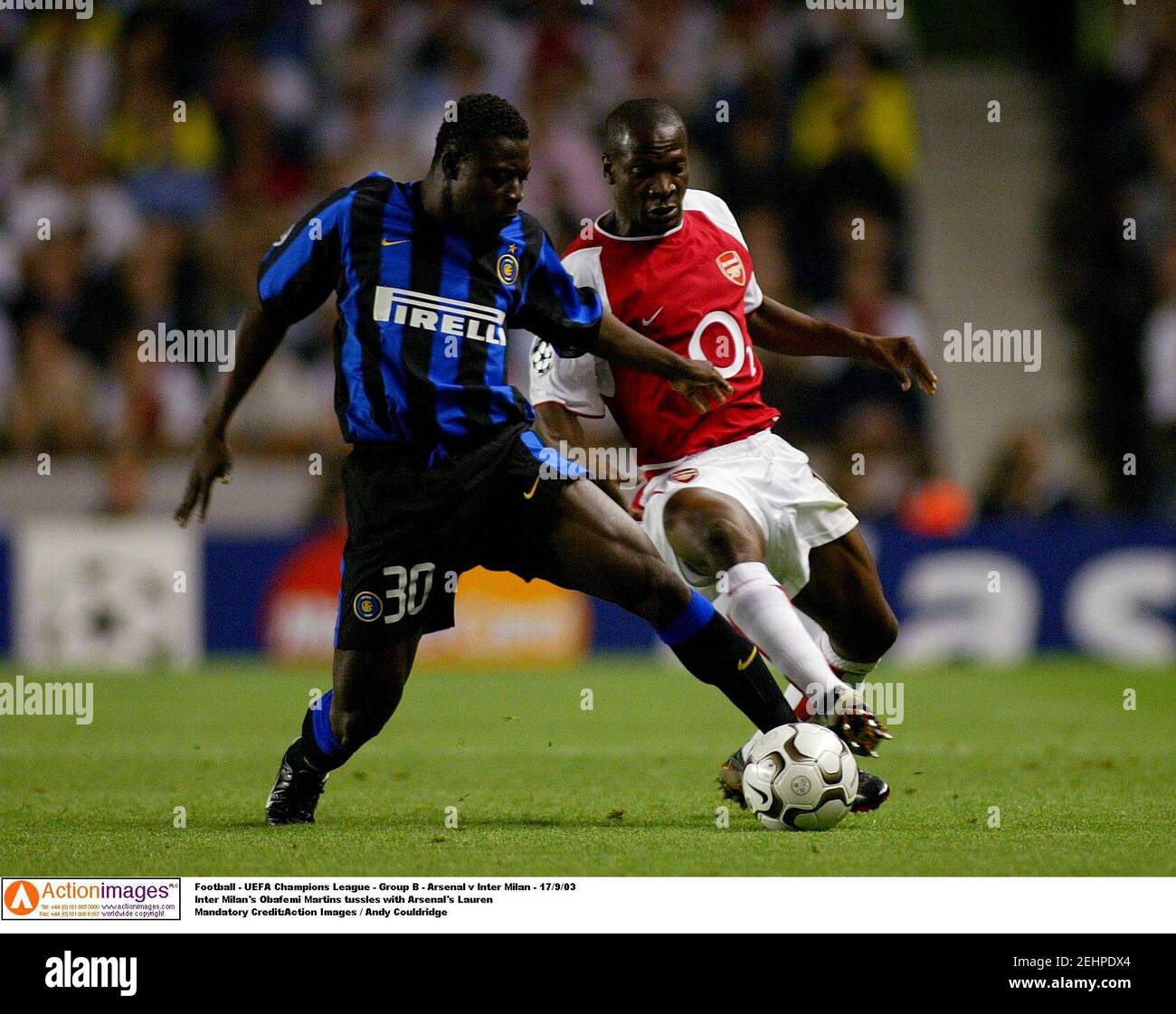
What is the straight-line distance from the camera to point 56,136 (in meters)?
15.1

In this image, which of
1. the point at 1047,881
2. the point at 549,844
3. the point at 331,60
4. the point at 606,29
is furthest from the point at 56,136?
the point at 1047,881

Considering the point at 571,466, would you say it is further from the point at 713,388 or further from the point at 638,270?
the point at 638,270

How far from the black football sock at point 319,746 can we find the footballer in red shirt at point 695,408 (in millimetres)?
1219

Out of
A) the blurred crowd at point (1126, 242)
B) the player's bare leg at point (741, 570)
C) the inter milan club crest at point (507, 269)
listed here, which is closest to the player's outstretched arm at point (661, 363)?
the inter milan club crest at point (507, 269)

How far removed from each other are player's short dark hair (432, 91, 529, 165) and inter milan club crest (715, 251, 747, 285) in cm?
119

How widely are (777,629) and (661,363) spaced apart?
902mm

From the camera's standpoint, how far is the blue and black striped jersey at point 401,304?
5.22 meters

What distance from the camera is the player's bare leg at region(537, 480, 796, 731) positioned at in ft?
17.4

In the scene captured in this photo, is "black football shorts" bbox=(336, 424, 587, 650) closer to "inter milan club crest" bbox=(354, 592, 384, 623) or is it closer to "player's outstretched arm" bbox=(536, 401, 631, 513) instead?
"inter milan club crest" bbox=(354, 592, 384, 623)

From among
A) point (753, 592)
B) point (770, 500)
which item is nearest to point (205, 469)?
point (753, 592)

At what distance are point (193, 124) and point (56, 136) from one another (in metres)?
1.16

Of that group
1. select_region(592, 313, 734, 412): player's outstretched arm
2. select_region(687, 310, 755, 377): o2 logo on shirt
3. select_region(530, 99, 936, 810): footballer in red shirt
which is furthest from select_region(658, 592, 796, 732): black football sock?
select_region(687, 310, 755, 377): o2 logo on shirt

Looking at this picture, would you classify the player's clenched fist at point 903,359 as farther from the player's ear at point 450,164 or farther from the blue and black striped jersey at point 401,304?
the player's ear at point 450,164

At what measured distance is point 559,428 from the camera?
6098mm
